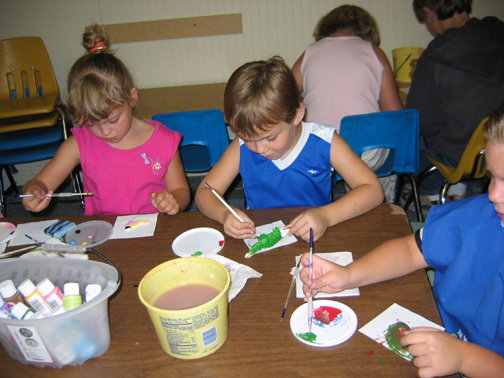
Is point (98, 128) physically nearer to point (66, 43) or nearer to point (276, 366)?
point (276, 366)

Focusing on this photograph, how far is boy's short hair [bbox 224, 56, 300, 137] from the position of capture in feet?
3.61

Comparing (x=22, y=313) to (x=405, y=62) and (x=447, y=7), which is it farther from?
(x=405, y=62)

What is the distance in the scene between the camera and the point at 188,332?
638 mm

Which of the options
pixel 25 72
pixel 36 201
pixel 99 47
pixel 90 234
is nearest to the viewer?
pixel 90 234

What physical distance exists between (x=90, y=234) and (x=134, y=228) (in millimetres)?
124

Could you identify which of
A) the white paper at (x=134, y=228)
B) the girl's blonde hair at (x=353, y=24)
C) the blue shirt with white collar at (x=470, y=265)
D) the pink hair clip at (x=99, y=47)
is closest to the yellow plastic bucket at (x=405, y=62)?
the girl's blonde hair at (x=353, y=24)

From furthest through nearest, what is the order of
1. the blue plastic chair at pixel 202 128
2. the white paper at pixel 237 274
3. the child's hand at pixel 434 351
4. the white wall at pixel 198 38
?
the white wall at pixel 198 38
the blue plastic chair at pixel 202 128
the white paper at pixel 237 274
the child's hand at pixel 434 351

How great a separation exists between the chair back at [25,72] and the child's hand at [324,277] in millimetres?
2462

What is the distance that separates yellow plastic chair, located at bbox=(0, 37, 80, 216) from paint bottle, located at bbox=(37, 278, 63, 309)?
1.87 metres

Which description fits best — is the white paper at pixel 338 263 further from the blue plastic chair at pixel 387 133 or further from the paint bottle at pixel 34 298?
the blue plastic chair at pixel 387 133

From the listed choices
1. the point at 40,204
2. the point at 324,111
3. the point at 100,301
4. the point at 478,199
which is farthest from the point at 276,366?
the point at 324,111

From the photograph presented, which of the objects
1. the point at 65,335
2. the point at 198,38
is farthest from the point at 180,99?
the point at 65,335

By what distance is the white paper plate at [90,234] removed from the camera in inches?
41.5

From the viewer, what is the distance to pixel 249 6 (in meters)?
3.02
